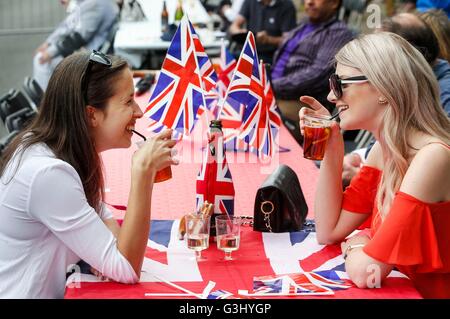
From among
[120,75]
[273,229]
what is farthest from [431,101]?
[120,75]

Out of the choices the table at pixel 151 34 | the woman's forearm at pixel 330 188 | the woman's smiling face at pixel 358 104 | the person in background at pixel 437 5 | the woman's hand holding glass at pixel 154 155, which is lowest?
the table at pixel 151 34

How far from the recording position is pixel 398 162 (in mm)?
2104

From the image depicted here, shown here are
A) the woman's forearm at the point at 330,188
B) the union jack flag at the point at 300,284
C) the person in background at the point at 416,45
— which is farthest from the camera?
the person in background at the point at 416,45

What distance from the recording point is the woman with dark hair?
1.99 meters

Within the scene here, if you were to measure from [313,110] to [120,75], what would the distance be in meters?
0.66

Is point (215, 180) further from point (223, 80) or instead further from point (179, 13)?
point (179, 13)

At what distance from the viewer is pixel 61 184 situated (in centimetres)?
199

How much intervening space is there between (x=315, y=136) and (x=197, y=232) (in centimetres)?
47

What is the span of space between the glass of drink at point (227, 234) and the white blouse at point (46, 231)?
34cm

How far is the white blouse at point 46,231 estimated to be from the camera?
199 centimetres

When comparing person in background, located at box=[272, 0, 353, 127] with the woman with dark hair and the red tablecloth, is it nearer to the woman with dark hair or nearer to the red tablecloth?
the red tablecloth

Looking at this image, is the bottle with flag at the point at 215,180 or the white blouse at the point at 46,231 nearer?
the white blouse at the point at 46,231

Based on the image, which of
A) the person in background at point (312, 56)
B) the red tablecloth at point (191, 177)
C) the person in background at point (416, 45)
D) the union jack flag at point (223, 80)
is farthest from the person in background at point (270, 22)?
the person in background at point (416, 45)

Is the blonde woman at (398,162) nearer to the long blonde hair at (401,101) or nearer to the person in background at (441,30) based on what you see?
the long blonde hair at (401,101)
